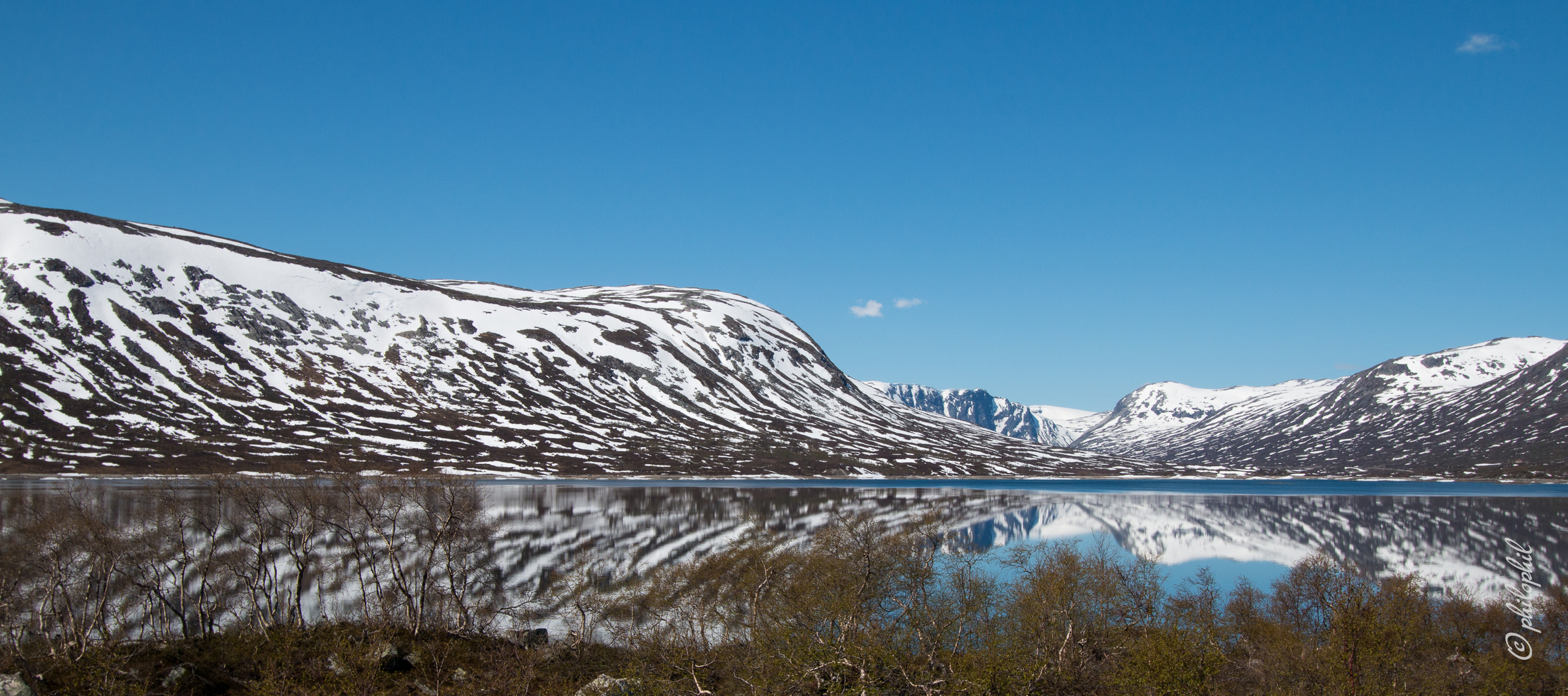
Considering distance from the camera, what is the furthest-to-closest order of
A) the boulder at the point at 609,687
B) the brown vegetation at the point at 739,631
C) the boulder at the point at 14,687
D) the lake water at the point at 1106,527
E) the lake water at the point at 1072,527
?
the lake water at the point at 1106,527 < the lake water at the point at 1072,527 < the brown vegetation at the point at 739,631 < the boulder at the point at 609,687 < the boulder at the point at 14,687

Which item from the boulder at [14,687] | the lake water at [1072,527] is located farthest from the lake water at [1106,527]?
the boulder at [14,687]

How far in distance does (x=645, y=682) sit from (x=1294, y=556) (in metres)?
98.3

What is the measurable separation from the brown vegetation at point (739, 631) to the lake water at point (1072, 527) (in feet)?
63.2

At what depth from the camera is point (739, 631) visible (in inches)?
2377

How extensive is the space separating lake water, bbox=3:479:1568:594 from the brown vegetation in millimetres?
19276

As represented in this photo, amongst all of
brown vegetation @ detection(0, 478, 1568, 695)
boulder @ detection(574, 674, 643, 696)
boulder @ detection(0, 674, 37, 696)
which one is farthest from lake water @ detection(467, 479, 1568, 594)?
boulder @ detection(0, 674, 37, 696)

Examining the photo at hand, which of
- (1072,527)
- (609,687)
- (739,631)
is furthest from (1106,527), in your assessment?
(609,687)

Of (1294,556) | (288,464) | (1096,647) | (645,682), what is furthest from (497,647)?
(288,464)

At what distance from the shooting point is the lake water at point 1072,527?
10194 centimetres

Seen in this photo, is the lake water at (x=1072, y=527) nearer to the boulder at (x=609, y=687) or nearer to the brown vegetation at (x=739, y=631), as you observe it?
the brown vegetation at (x=739, y=631)

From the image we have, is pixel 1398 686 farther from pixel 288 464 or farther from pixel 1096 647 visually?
pixel 288 464

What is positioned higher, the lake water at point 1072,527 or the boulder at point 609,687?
the lake water at point 1072,527

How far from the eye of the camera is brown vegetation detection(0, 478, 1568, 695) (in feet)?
153

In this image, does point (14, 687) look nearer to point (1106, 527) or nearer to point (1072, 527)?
point (1072, 527)
